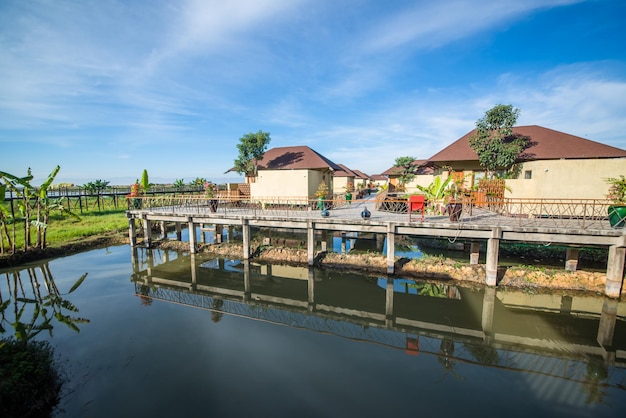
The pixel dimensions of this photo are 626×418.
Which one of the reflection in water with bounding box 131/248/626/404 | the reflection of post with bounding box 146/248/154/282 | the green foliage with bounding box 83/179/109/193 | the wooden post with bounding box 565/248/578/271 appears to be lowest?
the reflection in water with bounding box 131/248/626/404

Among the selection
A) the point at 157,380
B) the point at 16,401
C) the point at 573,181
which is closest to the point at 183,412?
the point at 157,380

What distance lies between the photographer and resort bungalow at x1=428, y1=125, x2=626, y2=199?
658 inches

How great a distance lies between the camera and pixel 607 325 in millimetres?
10523

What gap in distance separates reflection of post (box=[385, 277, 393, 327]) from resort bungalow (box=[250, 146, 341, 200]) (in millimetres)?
11251

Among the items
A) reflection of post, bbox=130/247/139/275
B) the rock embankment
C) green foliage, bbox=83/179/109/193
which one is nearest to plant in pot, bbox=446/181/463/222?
the rock embankment

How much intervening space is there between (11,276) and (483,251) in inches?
1117

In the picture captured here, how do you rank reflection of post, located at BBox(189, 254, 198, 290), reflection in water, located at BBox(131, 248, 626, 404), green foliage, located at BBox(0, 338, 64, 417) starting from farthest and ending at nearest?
reflection of post, located at BBox(189, 254, 198, 290)
reflection in water, located at BBox(131, 248, 626, 404)
green foliage, located at BBox(0, 338, 64, 417)

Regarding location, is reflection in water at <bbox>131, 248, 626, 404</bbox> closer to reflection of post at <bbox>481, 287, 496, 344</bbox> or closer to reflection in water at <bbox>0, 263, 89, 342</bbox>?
reflection of post at <bbox>481, 287, 496, 344</bbox>

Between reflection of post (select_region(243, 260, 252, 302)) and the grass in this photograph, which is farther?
the grass

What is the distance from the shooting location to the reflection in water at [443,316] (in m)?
8.45

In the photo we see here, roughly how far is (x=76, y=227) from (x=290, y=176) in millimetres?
19593

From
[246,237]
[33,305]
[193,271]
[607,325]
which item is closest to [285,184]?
[246,237]

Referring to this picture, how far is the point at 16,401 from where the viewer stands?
243 inches

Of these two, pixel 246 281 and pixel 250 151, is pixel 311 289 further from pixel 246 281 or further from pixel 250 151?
pixel 250 151
